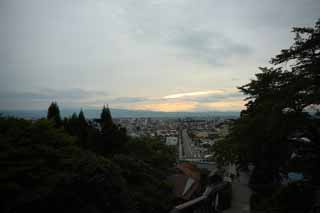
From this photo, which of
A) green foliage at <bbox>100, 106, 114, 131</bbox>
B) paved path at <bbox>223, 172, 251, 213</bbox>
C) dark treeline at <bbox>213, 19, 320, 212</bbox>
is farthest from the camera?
green foliage at <bbox>100, 106, 114, 131</bbox>

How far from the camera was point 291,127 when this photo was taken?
6797mm

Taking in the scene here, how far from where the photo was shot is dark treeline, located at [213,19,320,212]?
6.46 m

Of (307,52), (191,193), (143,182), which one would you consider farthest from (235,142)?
(191,193)

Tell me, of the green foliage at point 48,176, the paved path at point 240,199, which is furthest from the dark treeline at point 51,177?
the paved path at point 240,199

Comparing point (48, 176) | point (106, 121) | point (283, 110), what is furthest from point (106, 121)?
point (283, 110)

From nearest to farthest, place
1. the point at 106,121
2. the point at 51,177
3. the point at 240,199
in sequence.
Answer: the point at 51,177
the point at 240,199
the point at 106,121

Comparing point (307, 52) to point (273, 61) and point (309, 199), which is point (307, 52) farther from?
point (309, 199)

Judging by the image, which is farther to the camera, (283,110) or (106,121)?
(106,121)

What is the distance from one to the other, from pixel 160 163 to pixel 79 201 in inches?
390

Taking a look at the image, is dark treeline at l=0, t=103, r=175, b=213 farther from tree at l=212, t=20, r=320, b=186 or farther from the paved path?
tree at l=212, t=20, r=320, b=186

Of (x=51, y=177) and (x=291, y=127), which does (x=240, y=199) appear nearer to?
(x=291, y=127)

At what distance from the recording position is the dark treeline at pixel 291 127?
646cm

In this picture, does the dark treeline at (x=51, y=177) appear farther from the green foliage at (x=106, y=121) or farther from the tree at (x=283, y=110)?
the green foliage at (x=106, y=121)

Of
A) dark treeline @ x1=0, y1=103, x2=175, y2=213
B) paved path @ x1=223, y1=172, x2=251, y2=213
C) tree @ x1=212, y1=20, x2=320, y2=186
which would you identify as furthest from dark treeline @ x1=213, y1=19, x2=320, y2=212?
dark treeline @ x1=0, y1=103, x2=175, y2=213
